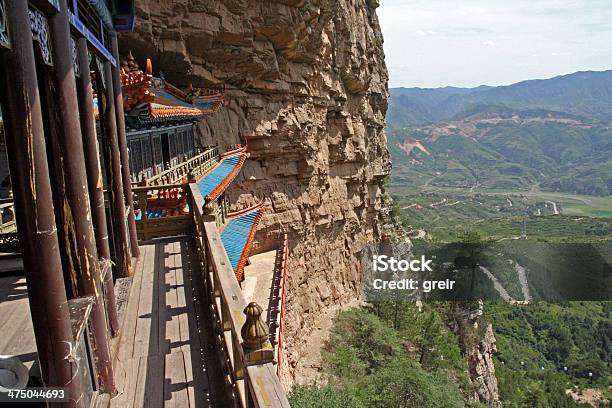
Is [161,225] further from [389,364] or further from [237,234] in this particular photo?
[389,364]

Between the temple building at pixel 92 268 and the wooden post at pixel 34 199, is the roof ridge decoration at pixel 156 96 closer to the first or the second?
the temple building at pixel 92 268

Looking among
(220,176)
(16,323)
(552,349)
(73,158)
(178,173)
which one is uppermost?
(73,158)

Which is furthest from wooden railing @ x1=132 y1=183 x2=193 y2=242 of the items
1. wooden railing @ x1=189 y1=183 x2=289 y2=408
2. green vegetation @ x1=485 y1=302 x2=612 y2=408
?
green vegetation @ x1=485 y1=302 x2=612 y2=408

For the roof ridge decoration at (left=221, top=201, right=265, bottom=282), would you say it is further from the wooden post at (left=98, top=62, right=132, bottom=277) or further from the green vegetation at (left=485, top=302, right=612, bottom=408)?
the green vegetation at (left=485, top=302, right=612, bottom=408)

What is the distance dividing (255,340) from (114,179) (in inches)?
141

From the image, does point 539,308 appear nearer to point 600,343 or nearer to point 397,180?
point 600,343

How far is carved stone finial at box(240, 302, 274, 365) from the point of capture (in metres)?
2.48

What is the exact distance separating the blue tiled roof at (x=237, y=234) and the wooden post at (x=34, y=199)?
5.97 metres

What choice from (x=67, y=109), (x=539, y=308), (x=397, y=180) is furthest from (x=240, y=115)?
(x=397, y=180)

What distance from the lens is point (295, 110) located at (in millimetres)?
21484

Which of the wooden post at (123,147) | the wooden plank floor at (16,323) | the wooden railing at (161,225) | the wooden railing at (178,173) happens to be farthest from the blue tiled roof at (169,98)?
the wooden plank floor at (16,323)

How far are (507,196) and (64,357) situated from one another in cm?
16543

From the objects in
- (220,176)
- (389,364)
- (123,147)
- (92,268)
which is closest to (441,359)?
(389,364)

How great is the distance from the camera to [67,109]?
9.79 feet
